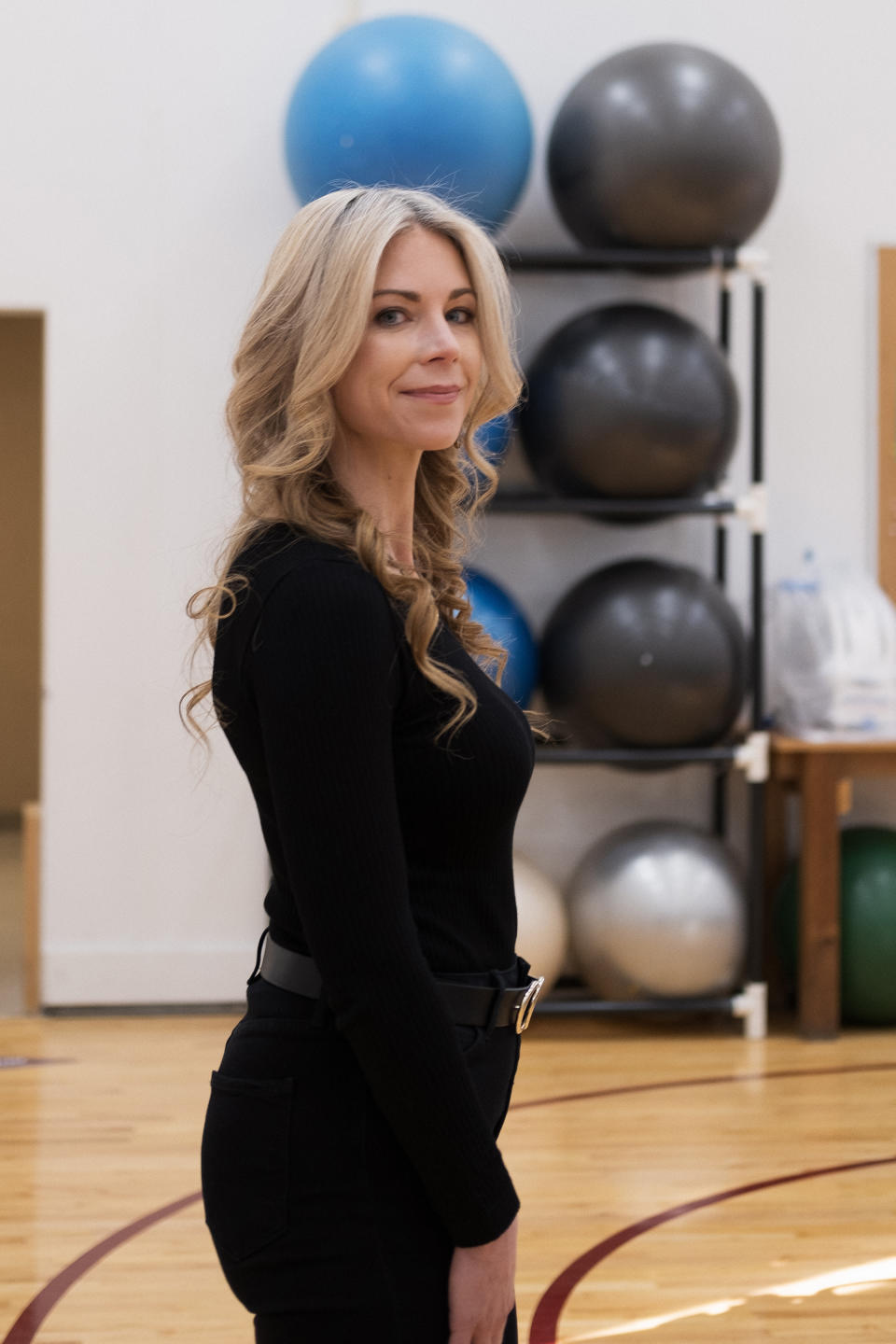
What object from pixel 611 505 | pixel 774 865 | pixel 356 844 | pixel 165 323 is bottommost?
pixel 774 865

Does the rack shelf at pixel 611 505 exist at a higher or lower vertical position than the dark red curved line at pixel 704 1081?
higher

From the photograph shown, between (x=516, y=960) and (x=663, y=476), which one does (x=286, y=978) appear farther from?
(x=663, y=476)

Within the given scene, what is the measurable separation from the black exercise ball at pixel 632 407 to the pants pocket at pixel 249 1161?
282 centimetres

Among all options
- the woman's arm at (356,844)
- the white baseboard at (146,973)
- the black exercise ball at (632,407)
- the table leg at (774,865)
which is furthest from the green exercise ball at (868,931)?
the woman's arm at (356,844)

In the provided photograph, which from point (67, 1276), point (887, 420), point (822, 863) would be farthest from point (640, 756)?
point (67, 1276)

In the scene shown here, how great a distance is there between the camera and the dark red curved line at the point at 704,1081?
3.54 metres

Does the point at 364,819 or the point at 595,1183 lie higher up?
the point at 364,819

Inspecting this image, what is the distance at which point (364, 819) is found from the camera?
3.22ft

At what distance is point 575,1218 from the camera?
2.80 metres

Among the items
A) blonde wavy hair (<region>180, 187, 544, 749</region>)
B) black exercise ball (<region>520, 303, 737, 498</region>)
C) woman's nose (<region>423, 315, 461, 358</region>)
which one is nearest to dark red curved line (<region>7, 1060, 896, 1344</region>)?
black exercise ball (<region>520, 303, 737, 498</region>)

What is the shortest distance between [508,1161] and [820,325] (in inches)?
102

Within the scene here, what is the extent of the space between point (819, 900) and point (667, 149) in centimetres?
196

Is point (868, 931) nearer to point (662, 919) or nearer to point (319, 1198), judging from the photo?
point (662, 919)

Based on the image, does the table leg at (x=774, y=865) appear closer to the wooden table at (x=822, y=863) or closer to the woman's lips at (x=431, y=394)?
the wooden table at (x=822, y=863)
